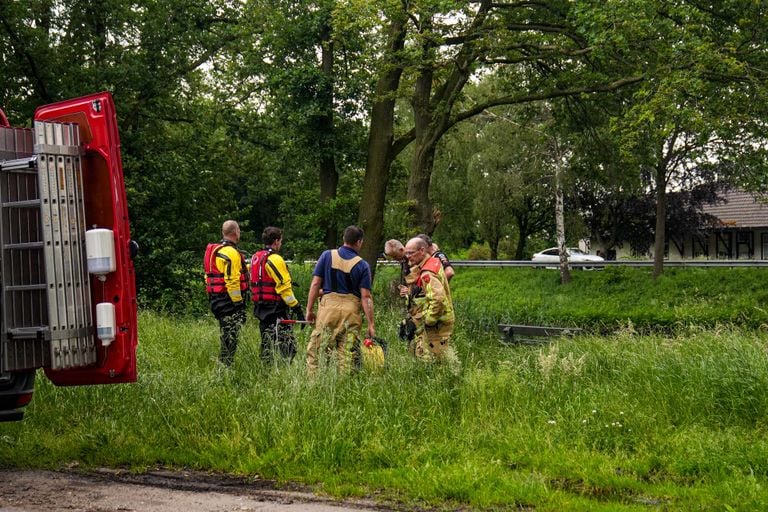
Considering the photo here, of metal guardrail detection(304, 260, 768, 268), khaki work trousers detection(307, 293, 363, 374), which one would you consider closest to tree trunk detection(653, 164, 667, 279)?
metal guardrail detection(304, 260, 768, 268)

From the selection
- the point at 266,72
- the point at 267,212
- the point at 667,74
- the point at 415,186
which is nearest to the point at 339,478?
Answer: the point at 667,74

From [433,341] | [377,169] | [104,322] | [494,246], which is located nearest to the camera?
[104,322]

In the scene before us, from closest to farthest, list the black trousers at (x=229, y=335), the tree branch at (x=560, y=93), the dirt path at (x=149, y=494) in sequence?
1. the dirt path at (x=149, y=494)
2. the black trousers at (x=229, y=335)
3. the tree branch at (x=560, y=93)

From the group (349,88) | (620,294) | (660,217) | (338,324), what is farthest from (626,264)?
(338,324)

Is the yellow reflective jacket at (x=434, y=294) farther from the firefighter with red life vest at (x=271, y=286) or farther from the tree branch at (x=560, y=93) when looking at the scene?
the tree branch at (x=560, y=93)

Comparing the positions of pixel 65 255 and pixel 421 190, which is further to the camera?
pixel 421 190

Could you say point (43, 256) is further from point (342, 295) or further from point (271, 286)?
point (271, 286)

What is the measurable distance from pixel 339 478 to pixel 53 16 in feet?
58.2

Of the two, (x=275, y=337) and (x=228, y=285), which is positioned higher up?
(x=228, y=285)

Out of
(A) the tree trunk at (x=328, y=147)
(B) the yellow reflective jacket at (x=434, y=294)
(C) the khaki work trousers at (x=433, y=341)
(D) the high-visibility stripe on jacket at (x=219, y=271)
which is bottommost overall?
(C) the khaki work trousers at (x=433, y=341)

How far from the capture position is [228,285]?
10.4 metres

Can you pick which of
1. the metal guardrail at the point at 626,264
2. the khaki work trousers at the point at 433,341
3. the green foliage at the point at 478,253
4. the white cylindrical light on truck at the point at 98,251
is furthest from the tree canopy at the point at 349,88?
the green foliage at the point at 478,253

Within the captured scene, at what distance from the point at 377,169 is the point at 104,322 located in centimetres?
1443

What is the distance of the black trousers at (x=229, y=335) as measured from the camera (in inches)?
400
